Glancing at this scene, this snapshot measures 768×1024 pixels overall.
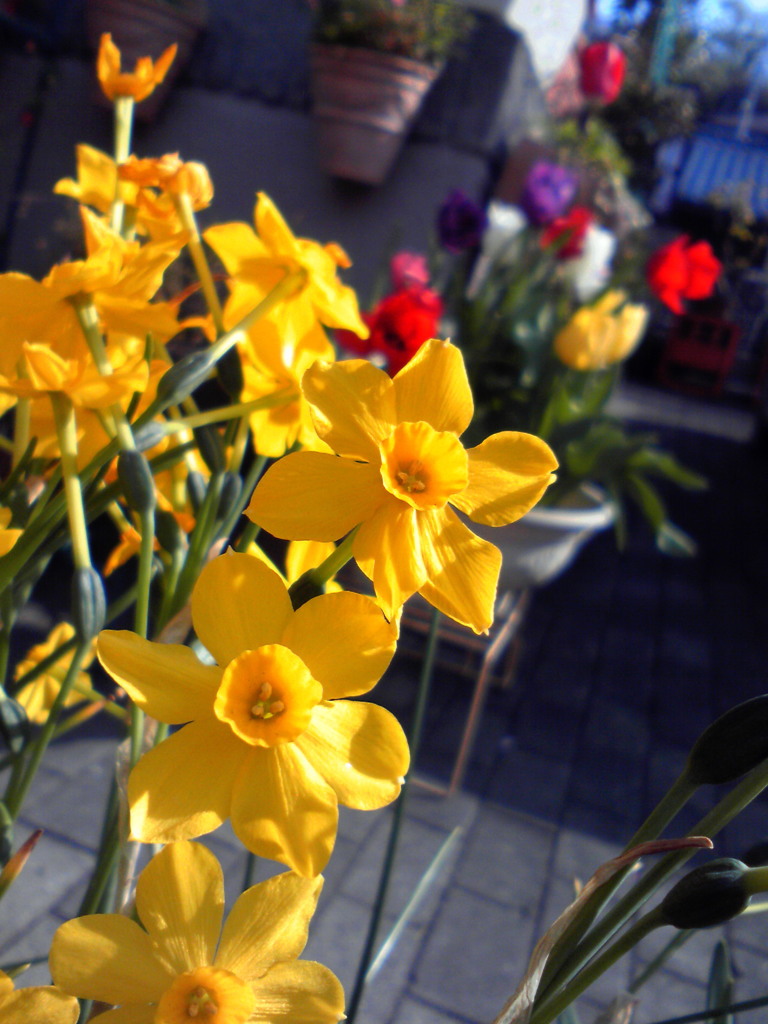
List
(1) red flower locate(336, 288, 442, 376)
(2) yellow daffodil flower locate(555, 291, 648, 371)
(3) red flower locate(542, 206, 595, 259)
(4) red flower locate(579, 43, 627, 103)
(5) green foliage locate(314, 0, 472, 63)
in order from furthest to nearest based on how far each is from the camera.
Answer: (4) red flower locate(579, 43, 627, 103), (5) green foliage locate(314, 0, 472, 63), (3) red flower locate(542, 206, 595, 259), (2) yellow daffodil flower locate(555, 291, 648, 371), (1) red flower locate(336, 288, 442, 376)

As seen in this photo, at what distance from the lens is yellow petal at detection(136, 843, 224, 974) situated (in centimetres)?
25

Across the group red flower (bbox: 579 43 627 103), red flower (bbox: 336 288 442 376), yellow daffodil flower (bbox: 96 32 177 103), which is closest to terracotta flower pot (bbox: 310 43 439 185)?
red flower (bbox: 579 43 627 103)

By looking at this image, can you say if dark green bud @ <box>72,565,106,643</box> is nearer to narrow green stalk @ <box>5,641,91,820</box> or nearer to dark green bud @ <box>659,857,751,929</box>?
narrow green stalk @ <box>5,641,91,820</box>

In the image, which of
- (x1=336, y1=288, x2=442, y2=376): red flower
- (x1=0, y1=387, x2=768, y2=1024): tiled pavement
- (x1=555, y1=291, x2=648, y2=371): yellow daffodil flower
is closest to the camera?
(x1=336, y1=288, x2=442, y2=376): red flower

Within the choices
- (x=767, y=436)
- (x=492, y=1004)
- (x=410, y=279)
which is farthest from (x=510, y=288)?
(x=767, y=436)

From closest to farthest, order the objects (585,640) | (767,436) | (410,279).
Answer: (410,279)
(585,640)
(767,436)

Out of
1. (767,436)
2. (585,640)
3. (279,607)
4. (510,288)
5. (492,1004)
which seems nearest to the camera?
(279,607)

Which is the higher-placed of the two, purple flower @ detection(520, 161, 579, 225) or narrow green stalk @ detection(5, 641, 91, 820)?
purple flower @ detection(520, 161, 579, 225)

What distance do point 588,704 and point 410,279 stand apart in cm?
129

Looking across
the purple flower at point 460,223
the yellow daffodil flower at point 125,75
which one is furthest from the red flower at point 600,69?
the yellow daffodil flower at point 125,75

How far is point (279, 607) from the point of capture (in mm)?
263

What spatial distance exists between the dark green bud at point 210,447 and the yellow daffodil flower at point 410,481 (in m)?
0.09

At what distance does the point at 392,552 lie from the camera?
0.87 feet

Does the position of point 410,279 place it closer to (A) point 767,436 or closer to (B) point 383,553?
(B) point 383,553
